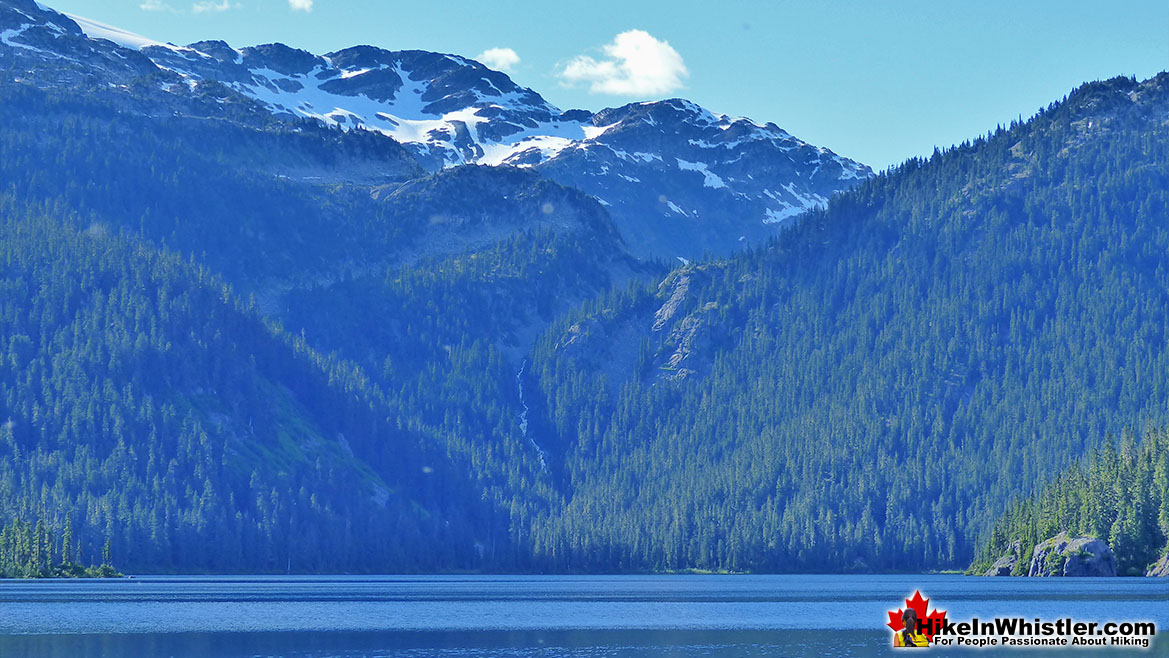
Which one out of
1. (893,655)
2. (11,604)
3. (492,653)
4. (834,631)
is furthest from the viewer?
(11,604)

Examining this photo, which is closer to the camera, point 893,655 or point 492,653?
point 893,655

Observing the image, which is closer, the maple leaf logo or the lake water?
the maple leaf logo

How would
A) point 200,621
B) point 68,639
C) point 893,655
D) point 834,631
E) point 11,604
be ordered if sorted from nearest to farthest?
Answer: point 893,655 → point 68,639 → point 834,631 → point 200,621 → point 11,604

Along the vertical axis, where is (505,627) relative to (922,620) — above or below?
above

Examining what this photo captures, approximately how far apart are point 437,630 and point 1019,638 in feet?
173

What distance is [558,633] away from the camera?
152875 millimetres

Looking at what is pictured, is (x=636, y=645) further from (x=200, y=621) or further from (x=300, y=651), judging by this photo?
(x=200, y=621)

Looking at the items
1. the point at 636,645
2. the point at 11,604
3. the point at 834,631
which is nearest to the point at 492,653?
the point at 636,645

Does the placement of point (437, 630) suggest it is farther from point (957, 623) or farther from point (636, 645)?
point (957, 623)

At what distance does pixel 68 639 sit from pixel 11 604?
52.5m

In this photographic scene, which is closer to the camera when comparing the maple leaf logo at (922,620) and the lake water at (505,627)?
the maple leaf logo at (922,620)

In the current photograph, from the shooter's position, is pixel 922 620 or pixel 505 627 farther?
pixel 505 627

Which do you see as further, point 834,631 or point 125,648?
point 834,631

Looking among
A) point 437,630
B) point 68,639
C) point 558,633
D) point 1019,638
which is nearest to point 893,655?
point 1019,638
